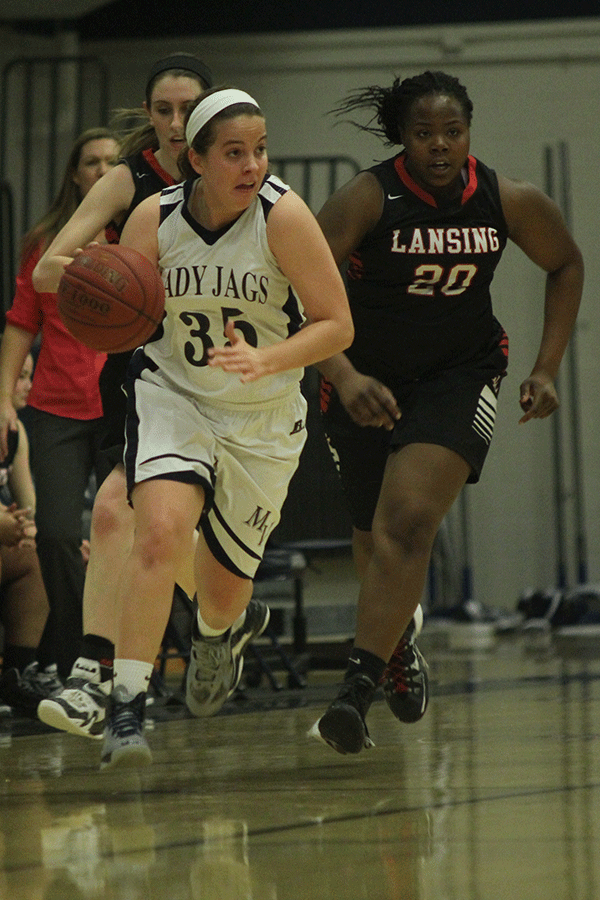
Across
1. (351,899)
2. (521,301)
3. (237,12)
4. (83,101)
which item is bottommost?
(351,899)

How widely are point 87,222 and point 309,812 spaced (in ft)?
5.64

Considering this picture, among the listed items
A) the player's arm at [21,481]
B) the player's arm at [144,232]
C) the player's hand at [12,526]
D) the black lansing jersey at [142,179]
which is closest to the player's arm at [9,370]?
the player's hand at [12,526]

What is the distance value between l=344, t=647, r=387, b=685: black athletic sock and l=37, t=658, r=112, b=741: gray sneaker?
23.9 inches

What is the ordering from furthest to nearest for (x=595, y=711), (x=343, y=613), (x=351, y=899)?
(x=343, y=613) → (x=595, y=711) → (x=351, y=899)

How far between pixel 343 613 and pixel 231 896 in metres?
5.66

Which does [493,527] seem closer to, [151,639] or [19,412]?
[19,412]

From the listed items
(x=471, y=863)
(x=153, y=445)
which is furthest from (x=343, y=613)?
(x=471, y=863)

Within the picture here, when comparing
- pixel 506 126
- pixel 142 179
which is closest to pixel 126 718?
pixel 142 179

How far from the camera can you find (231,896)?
1.93 metres

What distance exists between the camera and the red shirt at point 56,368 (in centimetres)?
449

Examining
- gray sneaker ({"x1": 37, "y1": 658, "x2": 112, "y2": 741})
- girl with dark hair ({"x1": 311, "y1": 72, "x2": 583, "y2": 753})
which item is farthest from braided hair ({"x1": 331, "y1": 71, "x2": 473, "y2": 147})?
gray sneaker ({"x1": 37, "y1": 658, "x2": 112, "y2": 741})

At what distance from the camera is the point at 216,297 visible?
10.3 ft

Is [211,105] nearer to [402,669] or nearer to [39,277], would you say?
[39,277]

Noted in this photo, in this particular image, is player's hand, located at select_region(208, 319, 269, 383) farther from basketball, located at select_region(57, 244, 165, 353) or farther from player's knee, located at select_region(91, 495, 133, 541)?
player's knee, located at select_region(91, 495, 133, 541)
